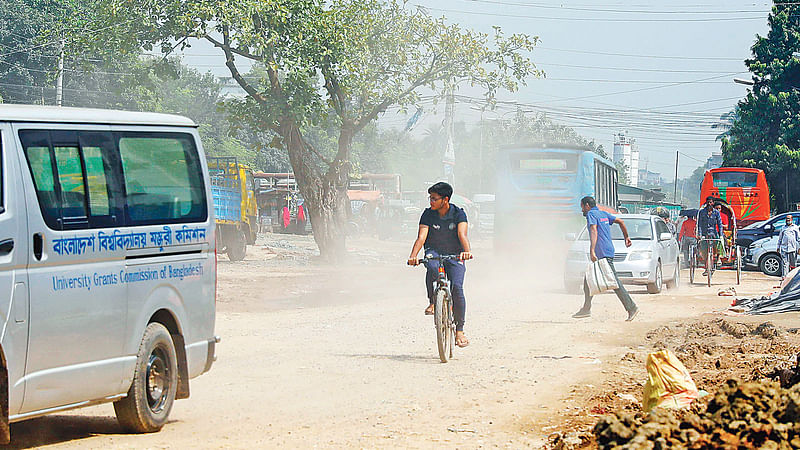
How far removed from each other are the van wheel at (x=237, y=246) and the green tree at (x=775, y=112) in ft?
97.1

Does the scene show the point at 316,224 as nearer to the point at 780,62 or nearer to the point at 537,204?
the point at 537,204

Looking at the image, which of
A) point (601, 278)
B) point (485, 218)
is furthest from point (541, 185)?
point (485, 218)

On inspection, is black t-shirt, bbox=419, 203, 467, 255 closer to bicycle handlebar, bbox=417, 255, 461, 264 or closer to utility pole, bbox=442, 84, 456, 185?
bicycle handlebar, bbox=417, 255, 461, 264

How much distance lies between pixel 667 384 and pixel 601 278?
26.4ft

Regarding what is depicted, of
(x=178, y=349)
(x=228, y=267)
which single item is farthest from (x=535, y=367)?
(x=228, y=267)

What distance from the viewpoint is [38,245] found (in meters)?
5.57

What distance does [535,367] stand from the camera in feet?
32.2

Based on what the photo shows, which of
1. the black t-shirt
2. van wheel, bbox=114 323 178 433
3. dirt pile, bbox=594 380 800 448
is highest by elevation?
the black t-shirt

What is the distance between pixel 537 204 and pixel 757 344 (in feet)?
58.9

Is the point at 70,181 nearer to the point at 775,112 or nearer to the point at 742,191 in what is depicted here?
the point at 742,191

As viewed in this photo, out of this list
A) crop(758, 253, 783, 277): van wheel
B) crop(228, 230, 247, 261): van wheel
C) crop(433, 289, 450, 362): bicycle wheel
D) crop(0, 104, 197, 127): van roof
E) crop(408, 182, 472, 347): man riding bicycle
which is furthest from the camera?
crop(228, 230, 247, 261): van wheel

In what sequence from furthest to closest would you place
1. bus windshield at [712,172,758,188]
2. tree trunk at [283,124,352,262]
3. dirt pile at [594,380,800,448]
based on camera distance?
bus windshield at [712,172,758,188] < tree trunk at [283,124,352,262] < dirt pile at [594,380,800,448]

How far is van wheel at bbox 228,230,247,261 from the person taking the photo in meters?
29.6

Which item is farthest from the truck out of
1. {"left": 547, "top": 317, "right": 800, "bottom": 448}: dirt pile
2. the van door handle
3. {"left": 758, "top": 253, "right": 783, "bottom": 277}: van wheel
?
the van door handle
